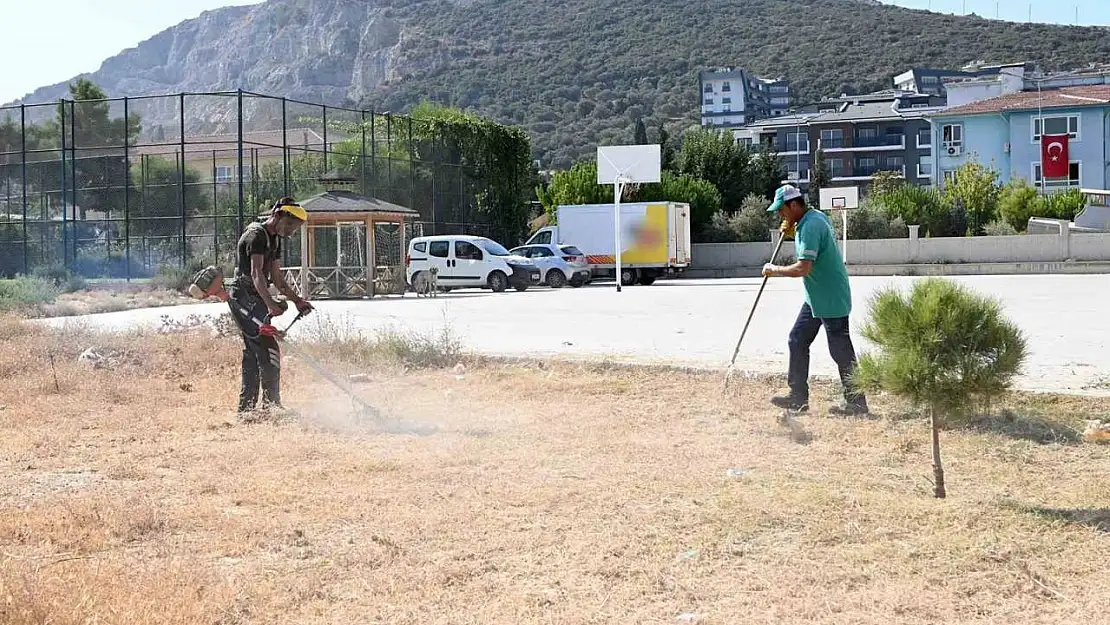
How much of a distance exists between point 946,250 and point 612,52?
77961 mm

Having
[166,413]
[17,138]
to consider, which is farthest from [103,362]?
[17,138]

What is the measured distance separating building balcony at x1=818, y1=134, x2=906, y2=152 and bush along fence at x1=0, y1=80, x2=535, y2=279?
5690cm

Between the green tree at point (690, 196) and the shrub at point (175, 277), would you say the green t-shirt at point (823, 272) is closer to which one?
the shrub at point (175, 277)

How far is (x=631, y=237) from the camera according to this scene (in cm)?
3762

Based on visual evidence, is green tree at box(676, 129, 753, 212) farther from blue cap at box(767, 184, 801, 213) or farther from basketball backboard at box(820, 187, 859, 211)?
blue cap at box(767, 184, 801, 213)

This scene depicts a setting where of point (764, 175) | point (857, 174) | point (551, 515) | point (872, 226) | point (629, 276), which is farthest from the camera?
point (857, 174)

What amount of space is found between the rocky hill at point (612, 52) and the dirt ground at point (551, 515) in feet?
284

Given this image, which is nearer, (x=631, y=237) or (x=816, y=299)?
(x=816, y=299)

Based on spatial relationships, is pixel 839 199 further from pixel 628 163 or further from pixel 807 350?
pixel 807 350

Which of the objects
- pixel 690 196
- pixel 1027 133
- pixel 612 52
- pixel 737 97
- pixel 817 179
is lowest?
pixel 690 196

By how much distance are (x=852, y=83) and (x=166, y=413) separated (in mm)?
115220

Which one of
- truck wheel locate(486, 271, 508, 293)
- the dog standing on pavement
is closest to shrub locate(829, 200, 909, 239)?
truck wheel locate(486, 271, 508, 293)

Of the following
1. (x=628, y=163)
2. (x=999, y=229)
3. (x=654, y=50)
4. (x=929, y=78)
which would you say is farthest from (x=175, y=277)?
(x=929, y=78)

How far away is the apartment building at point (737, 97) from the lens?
113 meters
